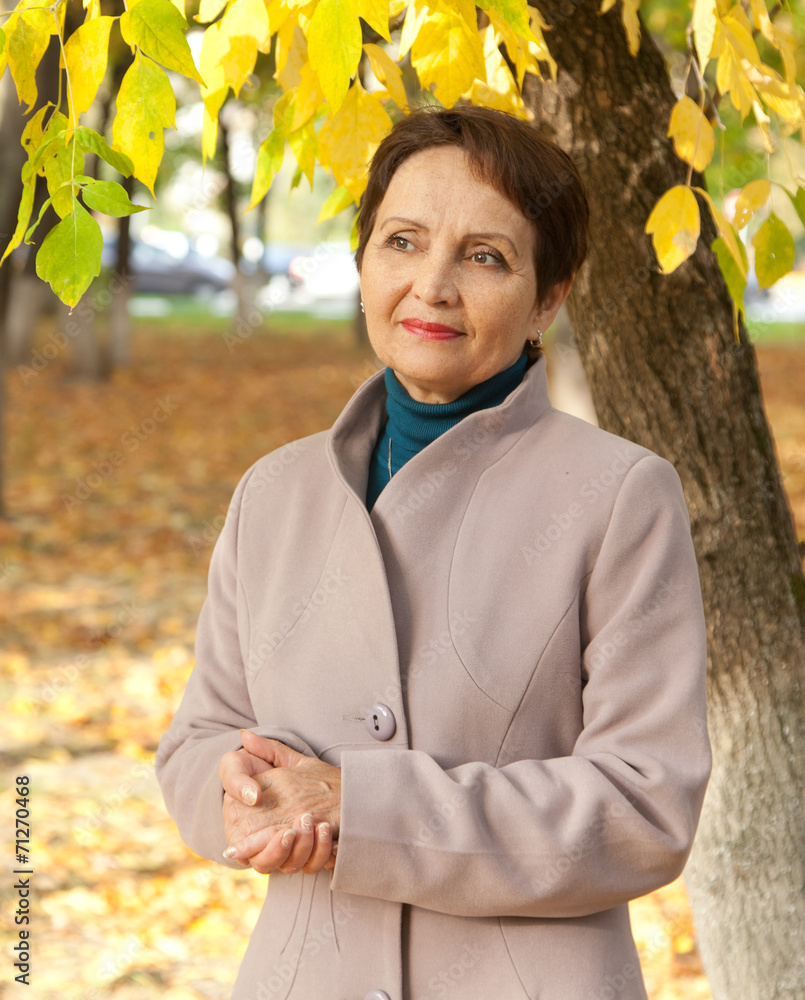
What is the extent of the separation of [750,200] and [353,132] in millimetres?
799

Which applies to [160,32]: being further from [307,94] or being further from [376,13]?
[307,94]

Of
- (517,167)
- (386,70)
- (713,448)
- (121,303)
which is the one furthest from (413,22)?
(121,303)

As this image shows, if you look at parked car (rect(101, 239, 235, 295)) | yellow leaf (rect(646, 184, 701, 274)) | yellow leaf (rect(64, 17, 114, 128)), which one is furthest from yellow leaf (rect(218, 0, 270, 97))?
parked car (rect(101, 239, 235, 295))

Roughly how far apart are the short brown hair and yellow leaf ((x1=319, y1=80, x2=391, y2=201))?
0.90 ft

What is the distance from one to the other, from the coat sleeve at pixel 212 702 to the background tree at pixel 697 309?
0.85m

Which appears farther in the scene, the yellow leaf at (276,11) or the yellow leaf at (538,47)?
the yellow leaf at (538,47)

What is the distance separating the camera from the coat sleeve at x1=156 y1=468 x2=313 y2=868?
182 cm

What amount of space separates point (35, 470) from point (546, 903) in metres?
9.86

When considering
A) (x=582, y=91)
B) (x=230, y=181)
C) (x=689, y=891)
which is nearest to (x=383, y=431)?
(x=582, y=91)

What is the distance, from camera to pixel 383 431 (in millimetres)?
2002

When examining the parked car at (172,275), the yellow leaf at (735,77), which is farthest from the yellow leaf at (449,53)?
the parked car at (172,275)

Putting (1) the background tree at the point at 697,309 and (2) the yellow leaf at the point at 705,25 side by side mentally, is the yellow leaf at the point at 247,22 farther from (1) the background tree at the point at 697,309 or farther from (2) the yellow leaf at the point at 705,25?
(2) the yellow leaf at the point at 705,25

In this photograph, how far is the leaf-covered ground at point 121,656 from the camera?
13.1 ft

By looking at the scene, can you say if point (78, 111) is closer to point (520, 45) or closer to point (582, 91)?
point (520, 45)
